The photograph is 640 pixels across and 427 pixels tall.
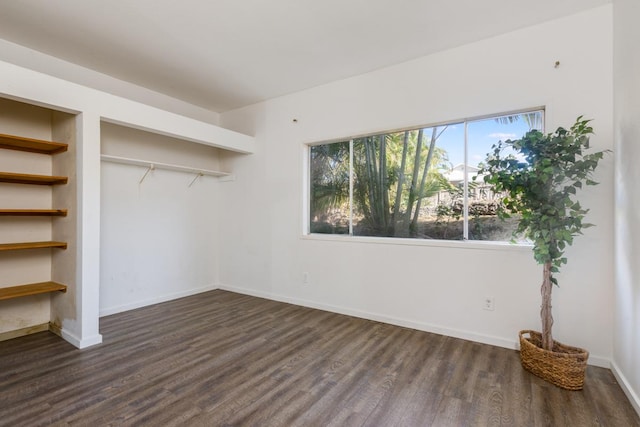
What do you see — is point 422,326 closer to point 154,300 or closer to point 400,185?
point 400,185

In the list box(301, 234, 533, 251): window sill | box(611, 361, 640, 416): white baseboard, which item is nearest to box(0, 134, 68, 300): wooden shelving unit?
box(301, 234, 533, 251): window sill

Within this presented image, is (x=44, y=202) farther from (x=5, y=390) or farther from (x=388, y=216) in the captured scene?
(x=388, y=216)

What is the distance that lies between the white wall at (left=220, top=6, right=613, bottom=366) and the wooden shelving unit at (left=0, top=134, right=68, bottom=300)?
2217 millimetres

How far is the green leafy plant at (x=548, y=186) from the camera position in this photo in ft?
7.06

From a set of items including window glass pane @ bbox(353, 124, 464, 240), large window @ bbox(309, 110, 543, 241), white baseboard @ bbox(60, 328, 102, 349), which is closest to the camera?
white baseboard @ bbox(60, 328, 102, 349)

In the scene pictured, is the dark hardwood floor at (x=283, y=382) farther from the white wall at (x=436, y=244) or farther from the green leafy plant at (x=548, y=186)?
the green leafy plant at (x=548, y=186)

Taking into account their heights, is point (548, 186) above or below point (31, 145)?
below

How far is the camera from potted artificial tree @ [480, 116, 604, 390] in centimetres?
214

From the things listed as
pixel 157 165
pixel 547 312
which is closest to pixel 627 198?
pixel 547 312

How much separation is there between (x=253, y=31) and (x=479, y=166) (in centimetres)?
255

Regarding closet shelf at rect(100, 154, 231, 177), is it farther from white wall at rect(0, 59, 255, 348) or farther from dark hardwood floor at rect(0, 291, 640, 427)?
dark hardwood floor at rect(0, 291, 640, 427)

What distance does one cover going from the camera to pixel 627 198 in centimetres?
210

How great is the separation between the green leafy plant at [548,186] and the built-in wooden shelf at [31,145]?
156 inches

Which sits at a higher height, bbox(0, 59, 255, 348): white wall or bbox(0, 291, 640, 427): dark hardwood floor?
bbox(0, 59, 255, 348): white wall
